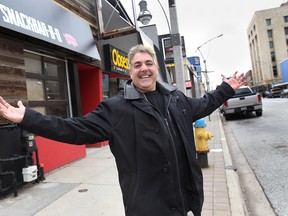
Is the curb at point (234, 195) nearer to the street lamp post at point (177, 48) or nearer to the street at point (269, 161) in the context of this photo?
the street at point (269, 161)

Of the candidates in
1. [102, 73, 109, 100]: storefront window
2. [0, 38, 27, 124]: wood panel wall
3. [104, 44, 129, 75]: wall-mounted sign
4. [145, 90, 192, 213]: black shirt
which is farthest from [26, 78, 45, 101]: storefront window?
[145, 90, 192, 213]: black shirt

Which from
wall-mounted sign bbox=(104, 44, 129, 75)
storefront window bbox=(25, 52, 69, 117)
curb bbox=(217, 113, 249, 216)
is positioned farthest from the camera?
wall-mounted sign bbox=(104, 44, 129, 75)

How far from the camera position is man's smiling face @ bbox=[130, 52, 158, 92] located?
229cm

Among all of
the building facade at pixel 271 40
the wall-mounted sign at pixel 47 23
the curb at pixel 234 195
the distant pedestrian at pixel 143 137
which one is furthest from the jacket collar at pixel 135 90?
the building facade at pixel 271 40

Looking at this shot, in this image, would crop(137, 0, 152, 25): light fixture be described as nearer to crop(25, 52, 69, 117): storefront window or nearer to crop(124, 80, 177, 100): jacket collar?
crop(25, 52, 69, 117): storefront window

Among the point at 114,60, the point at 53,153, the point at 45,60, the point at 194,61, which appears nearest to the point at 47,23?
the point at 45,60

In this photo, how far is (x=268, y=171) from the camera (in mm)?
6086

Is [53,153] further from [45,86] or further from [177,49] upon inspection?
[177,49]

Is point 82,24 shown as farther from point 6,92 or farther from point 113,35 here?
point 6,92

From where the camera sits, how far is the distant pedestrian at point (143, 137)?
2.01m

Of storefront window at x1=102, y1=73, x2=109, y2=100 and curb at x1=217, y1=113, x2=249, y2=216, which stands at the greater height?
storefront window at x1=102, y1=73, x2=109, y2=100

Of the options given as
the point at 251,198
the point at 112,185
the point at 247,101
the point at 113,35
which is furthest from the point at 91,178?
the point at 247,101

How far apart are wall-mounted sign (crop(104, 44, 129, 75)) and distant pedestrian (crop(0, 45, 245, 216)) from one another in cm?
713

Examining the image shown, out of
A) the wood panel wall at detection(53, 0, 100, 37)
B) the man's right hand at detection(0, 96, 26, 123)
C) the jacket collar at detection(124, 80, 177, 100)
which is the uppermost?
the wood panel wall at detection(53, 0, 100, 37)
